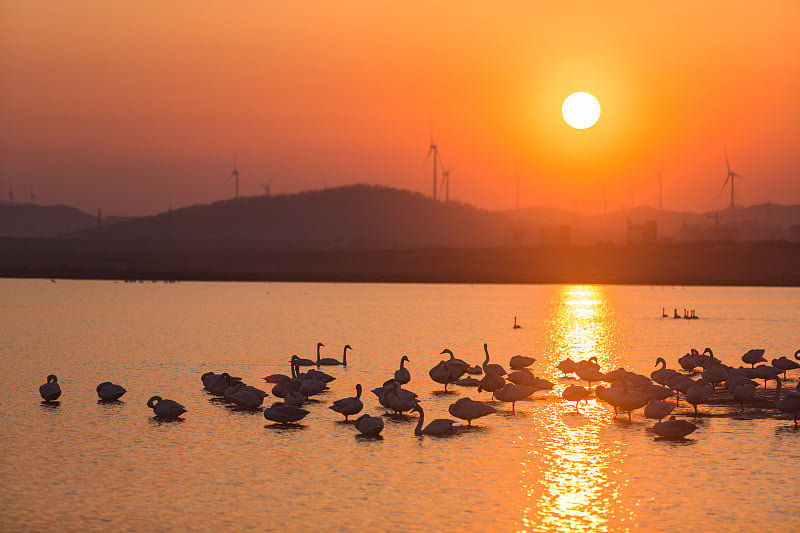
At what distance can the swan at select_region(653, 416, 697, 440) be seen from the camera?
23.9 metres

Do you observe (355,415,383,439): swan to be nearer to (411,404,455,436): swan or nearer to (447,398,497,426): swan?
(411,404,455,436): swan

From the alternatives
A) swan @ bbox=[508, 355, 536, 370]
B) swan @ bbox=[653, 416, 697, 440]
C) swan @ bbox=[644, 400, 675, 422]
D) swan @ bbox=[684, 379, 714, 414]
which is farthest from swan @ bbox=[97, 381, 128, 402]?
swan @ bbox=[684, 379, 714, 414]

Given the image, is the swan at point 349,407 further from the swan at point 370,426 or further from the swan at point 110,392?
the swan at point 110,392

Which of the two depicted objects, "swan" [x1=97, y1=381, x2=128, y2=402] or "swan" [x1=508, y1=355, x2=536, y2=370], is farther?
"swan" [x1=508, y1=355, x2=536, y2=370]

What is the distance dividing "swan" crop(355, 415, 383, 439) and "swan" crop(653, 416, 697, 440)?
682 cm

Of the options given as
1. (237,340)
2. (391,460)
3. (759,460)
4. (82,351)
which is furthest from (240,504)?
(237,340)

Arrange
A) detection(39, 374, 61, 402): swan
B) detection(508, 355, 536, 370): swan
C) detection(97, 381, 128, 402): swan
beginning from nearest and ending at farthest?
detection(39, 374, 61, 402): swan, detection(97, 381, 128, 402): swan, detection(508, 355, 536, 370): swan

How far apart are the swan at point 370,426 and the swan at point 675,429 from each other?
682cm

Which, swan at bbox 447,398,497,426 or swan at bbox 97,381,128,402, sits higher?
swan at bbox 97,381,128,402

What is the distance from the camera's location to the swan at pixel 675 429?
23.9m

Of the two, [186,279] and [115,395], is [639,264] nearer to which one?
[186,279]

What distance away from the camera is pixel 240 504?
18.1 meters

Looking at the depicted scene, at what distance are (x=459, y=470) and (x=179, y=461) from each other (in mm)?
6033

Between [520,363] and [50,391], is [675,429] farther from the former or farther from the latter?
[50,391]
